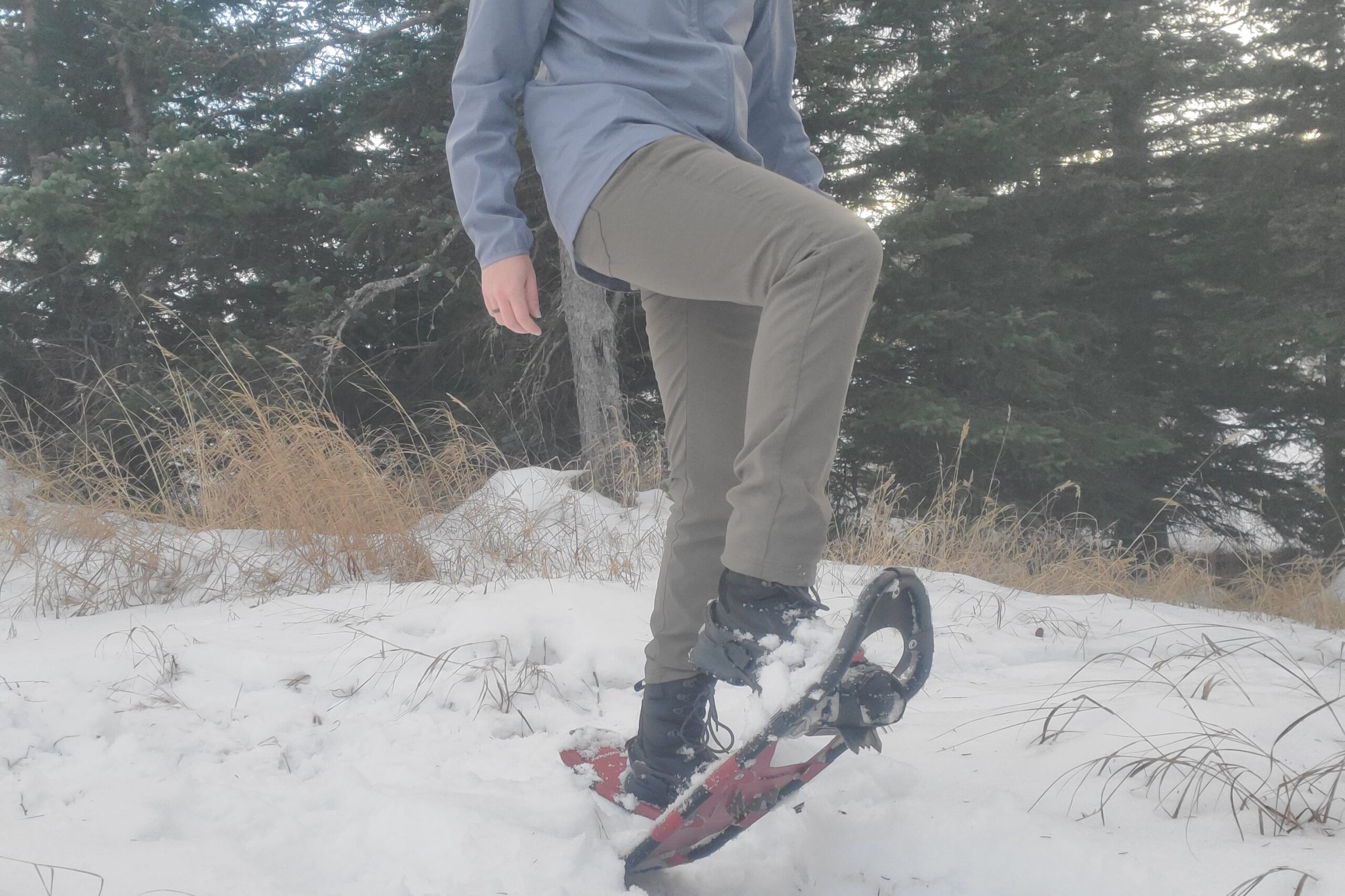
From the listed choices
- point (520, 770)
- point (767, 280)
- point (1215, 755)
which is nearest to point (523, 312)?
point (767, 280)

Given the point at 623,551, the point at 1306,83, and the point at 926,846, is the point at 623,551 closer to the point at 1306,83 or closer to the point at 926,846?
the point at 926,846

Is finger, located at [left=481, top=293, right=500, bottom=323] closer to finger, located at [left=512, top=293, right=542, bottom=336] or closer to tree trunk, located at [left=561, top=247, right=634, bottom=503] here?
finger, located at [left=512, top=293, right=542, bottom=336]

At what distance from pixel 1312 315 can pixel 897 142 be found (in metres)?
5.24

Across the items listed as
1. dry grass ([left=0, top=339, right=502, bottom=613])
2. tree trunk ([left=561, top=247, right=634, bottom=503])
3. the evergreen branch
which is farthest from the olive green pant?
the evergreen branch

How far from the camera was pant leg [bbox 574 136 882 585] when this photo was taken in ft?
3.50

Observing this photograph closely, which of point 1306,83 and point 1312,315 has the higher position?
point 1306,83

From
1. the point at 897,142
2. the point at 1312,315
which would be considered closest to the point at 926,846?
the point at 897,142

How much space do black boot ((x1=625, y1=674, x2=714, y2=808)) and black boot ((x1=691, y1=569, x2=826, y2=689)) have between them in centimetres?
28

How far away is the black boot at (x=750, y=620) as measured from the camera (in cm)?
110

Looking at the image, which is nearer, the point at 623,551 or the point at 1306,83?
the point at 623,551

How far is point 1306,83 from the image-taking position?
10.0 m

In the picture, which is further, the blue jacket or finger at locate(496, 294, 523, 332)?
finger at locate(496, 294, 523, 332)

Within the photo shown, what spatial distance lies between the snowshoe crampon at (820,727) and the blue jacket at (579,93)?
64 cm

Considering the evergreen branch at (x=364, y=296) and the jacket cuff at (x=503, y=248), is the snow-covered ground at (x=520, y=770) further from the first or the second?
the evergreen branch at (x=364, y=296)
